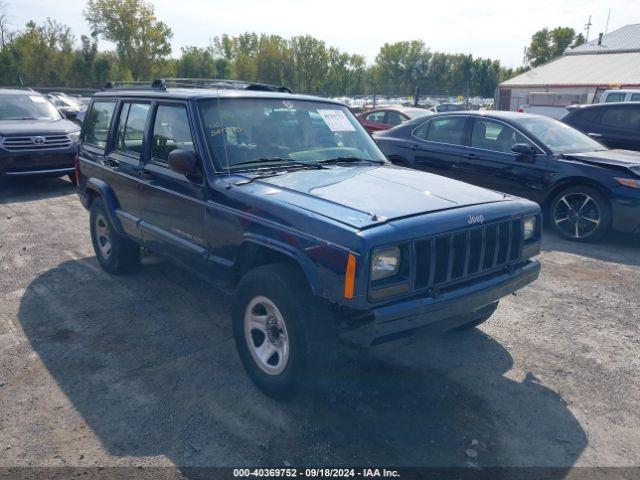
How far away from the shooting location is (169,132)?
4227 millimetres

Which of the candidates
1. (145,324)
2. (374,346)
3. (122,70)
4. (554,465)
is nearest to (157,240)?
(145,324)

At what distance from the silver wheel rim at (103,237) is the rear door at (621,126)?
8080 mm

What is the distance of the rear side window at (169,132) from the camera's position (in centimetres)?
398

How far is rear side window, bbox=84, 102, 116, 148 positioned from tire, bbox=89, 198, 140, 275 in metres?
0.64

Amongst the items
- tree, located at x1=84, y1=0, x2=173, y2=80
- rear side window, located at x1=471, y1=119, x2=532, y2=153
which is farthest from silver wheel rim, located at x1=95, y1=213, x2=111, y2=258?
tree, located at x1=84, y1=0, x2=173, y2=80

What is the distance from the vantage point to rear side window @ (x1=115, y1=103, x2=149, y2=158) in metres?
4.60

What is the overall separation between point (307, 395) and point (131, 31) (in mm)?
55303

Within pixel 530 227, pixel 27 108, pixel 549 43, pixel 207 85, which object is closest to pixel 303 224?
pixel 530 227

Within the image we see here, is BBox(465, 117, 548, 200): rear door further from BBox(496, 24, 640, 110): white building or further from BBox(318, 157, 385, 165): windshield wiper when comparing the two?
BBox(496, 24, 640, 110): white building

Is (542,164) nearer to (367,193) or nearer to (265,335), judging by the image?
(367,193)

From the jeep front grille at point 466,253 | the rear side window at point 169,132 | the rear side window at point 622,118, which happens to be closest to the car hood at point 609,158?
the rear side window at point 622,118

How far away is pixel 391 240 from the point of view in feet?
9.12

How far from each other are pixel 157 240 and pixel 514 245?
287cm

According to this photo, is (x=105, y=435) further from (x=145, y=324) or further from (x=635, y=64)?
(x=635, y=64)
